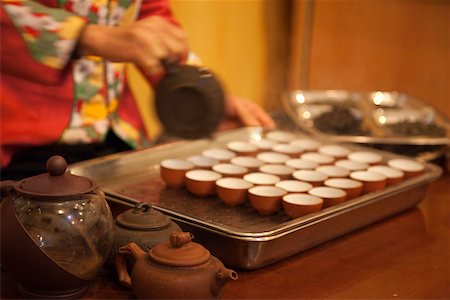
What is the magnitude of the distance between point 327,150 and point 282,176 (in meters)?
0.36

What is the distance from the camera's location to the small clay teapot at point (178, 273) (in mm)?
1143

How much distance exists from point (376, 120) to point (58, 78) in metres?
1.31

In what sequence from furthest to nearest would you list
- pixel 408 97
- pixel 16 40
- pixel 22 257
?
pixel 408 97 < pixel 16 40 < pixel 22 257

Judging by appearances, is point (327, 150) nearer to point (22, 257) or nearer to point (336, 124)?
point (336, 124)

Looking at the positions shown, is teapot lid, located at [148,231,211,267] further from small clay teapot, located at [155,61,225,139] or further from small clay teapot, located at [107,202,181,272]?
small clay teapot, located at [155,61,225,139]

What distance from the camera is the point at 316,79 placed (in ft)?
12.0

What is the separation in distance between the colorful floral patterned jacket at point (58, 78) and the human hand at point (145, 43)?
0.12 metres

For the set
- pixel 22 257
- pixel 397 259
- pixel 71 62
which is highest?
pixel 71 62

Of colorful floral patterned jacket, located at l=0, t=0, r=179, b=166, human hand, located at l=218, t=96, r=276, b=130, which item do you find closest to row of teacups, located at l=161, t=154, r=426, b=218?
colorful floral patterned jacket, located at l=0, t=0, r=179, b=166

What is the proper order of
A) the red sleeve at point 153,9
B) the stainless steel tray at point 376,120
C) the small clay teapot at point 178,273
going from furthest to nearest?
the stainless steel tray at point 376,120, the red sleeve at point 153,9, the small clay teapot at point 178,273

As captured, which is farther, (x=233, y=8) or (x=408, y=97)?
(x=233, y=8)

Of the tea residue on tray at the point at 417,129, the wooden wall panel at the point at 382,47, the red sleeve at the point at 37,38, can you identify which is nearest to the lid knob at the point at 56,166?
the red sleeve at the point at 37,38

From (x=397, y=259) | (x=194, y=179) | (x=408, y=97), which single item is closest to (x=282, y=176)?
(x=194, y=179)

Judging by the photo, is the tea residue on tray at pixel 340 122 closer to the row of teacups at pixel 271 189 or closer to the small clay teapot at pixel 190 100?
the row of teacups at pixel 271 189
